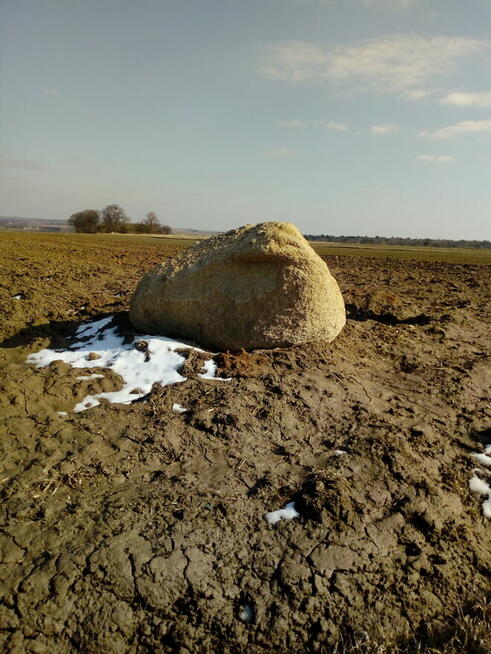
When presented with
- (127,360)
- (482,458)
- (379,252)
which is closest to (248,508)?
(482,458)

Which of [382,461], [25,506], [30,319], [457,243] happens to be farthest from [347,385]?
[457,243]

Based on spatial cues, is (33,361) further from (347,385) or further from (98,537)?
(347,385)

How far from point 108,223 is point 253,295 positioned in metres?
77.1

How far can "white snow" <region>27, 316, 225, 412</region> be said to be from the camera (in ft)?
18.5

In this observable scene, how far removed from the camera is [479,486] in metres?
4.35

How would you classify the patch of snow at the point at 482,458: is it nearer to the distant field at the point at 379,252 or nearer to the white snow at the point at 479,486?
the white snow at the point at 479,486

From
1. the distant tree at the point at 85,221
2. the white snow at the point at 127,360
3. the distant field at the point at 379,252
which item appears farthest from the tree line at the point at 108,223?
the white snow at the point at 127,360

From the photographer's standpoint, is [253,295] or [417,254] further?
[417,254]

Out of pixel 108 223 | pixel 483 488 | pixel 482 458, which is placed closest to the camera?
pixel 483 488

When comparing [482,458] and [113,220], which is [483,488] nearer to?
[482,458]

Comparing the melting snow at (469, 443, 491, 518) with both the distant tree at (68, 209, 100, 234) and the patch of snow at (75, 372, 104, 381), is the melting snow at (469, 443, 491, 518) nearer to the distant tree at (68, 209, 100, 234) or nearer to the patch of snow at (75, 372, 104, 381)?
the patch of snow at (75, 372, 104, 381)

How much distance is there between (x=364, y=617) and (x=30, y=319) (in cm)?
706

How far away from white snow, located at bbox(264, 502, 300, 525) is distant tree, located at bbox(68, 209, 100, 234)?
78.9 meters

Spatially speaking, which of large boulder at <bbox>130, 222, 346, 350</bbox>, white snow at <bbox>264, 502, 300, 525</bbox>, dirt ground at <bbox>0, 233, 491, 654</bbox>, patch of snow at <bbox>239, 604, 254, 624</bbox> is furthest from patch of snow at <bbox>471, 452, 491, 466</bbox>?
patch of snow at <bbox>239, 604, 254, 624</bbox>
